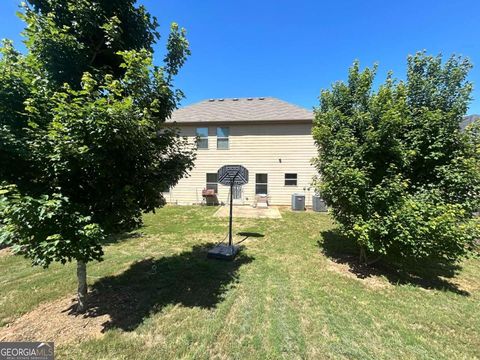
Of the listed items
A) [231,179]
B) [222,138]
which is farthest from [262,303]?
[222,138]

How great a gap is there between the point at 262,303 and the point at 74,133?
4231mm

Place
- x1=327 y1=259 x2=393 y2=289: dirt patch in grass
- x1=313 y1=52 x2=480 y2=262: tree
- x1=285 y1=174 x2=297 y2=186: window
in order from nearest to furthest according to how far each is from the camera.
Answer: x1=313 y1=52 x2=480 y2=262: tree → x1=327 y1=259 x2=393 y2=289: dirt patch in grass → x1=285 y1=174 x2=297 y2=186: window

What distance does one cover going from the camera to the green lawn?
3.37 m

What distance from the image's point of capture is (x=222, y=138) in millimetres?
15984

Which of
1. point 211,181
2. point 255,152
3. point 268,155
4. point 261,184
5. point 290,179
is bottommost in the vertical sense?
point 261,184

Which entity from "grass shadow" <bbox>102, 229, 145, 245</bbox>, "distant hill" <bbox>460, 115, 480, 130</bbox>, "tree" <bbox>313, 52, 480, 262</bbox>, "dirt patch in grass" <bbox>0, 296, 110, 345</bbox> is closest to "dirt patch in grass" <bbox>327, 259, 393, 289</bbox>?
"tree" <bbox>313, 52, 480, 262</bbox>

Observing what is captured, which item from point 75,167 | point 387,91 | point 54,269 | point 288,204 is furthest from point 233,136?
point 75,167

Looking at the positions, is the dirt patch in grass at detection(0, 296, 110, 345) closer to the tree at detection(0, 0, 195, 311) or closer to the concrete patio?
the tree at detection(0, 0, 195, 311)

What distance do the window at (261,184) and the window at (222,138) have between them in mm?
3026

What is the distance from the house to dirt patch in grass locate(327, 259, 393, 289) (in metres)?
8.89

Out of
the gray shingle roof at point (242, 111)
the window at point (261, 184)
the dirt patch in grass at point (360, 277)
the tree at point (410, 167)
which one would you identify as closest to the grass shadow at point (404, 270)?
the dirt patch in grass at point (360, 277)

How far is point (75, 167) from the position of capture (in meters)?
3.28

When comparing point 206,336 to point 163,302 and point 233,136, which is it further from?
point 233,136

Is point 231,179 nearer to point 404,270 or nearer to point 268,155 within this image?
point 404,270
